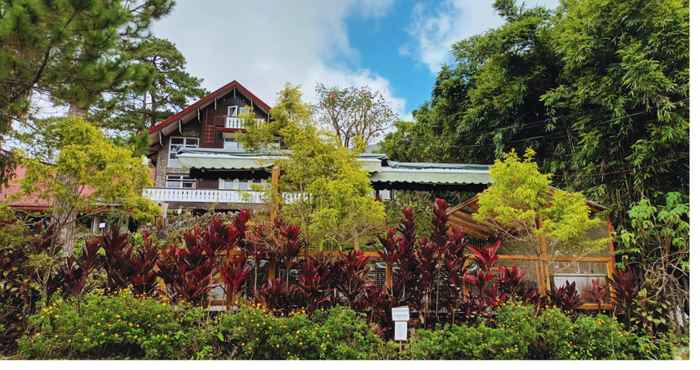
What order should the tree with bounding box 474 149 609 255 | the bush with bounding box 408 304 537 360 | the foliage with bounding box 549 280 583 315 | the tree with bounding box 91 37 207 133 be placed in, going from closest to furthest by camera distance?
1. the bush with bounding box 408 304 537 360
2. the foliage with bounding box 549 280 583 315
3. the tree with bounding box 474 149 609 255
4. the tree with bounding box 91 37 207 133

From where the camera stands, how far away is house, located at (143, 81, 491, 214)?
7965 millimetres

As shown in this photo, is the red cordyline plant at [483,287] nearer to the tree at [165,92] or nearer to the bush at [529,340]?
the bush at [529,340]

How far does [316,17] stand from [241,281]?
555 cm

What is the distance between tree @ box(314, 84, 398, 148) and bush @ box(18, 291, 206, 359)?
42.0 ft

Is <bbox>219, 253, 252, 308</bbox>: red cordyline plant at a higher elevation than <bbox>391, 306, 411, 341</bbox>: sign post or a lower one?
higher

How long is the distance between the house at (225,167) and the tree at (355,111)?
2.67 metres

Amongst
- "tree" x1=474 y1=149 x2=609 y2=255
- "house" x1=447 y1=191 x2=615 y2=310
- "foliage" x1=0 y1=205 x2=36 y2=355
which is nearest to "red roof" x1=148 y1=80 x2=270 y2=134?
"foliage" x1=0 y1=205 x2=36 y2=355

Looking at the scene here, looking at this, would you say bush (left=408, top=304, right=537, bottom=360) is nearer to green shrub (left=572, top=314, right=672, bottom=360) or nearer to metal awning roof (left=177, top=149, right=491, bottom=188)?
green shrub (left=572, top=314, right=672, bottom=360)

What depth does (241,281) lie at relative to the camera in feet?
14.3

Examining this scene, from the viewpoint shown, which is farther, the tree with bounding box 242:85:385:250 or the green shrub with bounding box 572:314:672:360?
the tree with bounding box 242:85:385:250

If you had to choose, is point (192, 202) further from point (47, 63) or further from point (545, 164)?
point (545, 164)

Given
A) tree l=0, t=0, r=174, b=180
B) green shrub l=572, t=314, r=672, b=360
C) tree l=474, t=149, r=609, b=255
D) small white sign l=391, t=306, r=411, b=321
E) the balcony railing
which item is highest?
tree l=0, t=0, r=174, b=180

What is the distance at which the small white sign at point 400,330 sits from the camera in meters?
4.12

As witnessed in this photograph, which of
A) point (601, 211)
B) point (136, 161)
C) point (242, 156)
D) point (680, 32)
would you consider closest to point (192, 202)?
point (242, 156)
